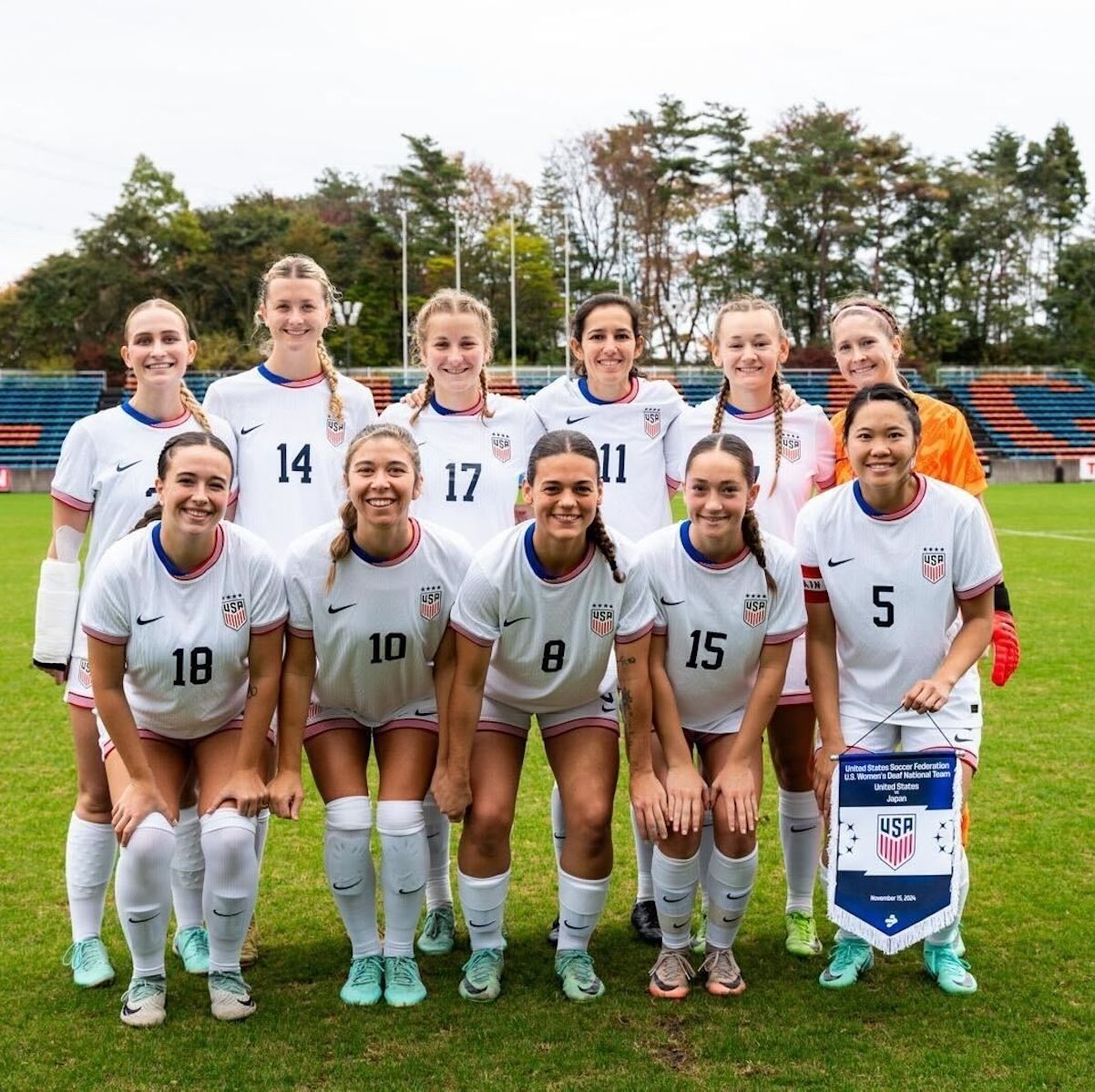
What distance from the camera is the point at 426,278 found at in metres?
49.6

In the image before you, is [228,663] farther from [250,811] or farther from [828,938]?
[828,938]

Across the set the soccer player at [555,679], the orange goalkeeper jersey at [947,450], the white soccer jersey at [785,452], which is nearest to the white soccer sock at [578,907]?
the soccer player at [555,679]

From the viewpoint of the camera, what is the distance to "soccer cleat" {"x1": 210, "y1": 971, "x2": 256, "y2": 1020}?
338 cm

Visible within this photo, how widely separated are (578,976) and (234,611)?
1.46 meters

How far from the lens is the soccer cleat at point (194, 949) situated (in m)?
3.71

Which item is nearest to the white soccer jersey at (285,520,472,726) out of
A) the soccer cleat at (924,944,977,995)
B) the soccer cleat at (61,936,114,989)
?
the soccer cleat at (61,936,114,989)

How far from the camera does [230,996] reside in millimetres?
3410

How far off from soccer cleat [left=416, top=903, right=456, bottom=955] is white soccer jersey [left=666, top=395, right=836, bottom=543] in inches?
66.8

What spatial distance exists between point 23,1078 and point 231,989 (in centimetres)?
58

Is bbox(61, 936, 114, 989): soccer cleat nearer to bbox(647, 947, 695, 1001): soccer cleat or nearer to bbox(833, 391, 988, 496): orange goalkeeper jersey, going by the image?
bbox(647, 947, 695, 1001): soccer cleat

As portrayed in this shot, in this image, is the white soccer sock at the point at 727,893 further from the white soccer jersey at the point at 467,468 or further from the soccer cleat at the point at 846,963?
the white soccer jersey at the point at 467,468

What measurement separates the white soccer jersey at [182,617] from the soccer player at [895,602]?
1638 millimetres

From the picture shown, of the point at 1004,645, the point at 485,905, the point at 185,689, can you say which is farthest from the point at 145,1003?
the point at 1004,645

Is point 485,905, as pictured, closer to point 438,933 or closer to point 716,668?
point 438,933
